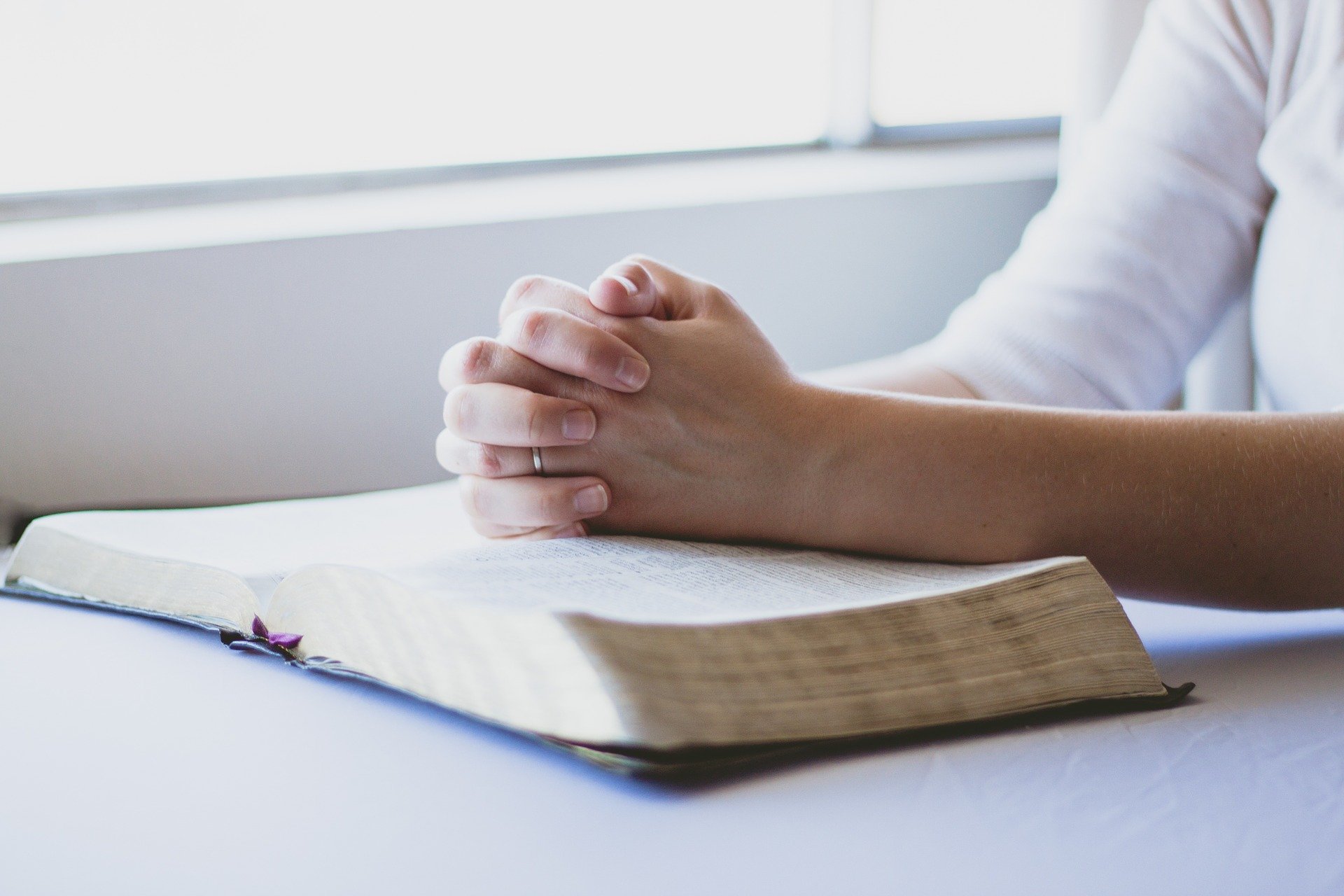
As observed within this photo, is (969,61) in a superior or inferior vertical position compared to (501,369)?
superior

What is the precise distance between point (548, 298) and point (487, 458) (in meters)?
0.09

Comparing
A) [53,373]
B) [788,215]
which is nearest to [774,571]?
[53,373]

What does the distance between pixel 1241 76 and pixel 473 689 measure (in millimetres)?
768

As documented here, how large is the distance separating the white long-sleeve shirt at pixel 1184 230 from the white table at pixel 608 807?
42 cm

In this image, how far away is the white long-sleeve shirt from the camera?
80 cm

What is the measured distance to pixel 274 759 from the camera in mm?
Answer: 380

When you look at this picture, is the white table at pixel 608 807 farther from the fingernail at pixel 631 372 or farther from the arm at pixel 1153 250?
the arm at pixel 1153 250

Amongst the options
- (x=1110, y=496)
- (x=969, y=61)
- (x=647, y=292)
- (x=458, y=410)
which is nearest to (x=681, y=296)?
(x=647, y=292)

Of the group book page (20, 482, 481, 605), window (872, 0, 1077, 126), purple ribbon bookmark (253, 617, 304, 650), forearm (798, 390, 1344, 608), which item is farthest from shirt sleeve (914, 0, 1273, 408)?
window (872, 0, 1077, 126)

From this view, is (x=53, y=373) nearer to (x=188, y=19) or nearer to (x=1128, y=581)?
(x=188, y=19)

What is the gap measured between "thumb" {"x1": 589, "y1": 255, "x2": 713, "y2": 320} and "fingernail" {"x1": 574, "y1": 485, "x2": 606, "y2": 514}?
87 mm

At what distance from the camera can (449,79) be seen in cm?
115

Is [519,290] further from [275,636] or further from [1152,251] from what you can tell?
[1152,251]

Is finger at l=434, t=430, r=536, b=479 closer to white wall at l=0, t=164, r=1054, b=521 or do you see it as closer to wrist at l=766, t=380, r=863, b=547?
wrist at l=766, t=380, r=863, b=547
